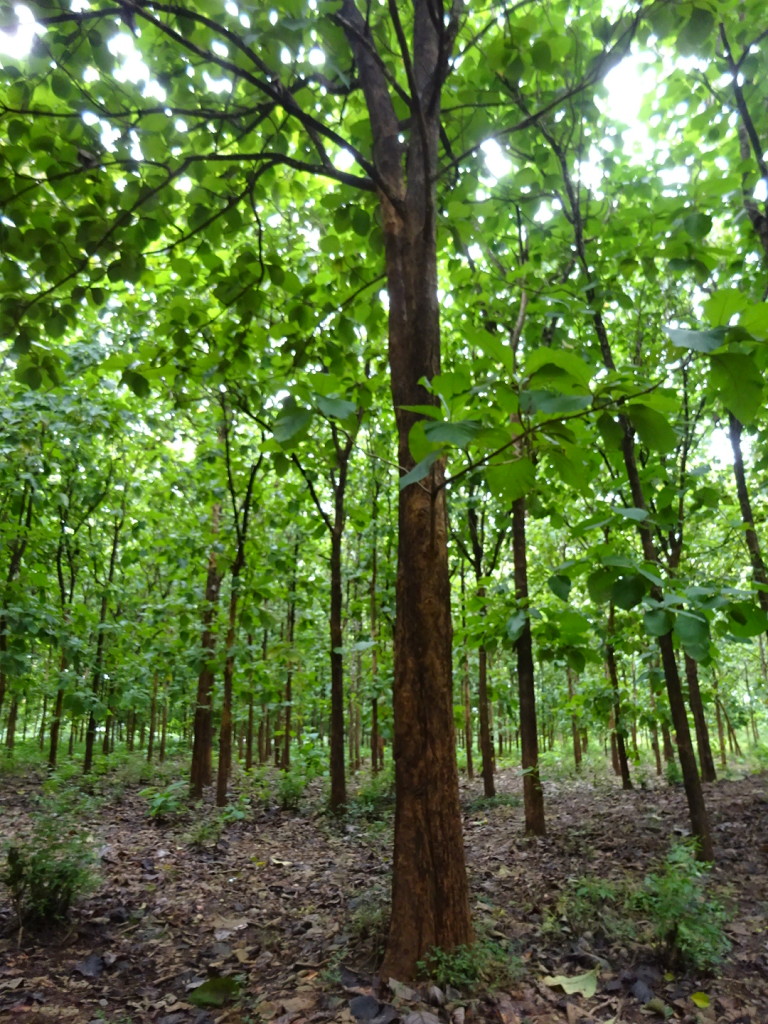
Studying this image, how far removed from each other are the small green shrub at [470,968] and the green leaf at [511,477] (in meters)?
2.23

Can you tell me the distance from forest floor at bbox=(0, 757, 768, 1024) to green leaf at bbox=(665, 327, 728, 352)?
2732 mm

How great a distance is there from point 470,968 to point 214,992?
134 centimetres

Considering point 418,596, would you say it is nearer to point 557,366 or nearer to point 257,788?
point 557,366

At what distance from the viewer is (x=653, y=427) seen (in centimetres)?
155

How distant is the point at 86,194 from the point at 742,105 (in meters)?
4.47

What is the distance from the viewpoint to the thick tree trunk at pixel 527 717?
608 cm

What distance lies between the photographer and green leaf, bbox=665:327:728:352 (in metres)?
1.29

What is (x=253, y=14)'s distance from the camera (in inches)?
108

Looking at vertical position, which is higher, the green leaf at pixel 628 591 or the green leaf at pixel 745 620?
the green leaf at pixel 628 591

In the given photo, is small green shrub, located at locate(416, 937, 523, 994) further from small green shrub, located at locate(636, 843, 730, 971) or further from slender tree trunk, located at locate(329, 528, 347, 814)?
slender tree trunk, located at locate(329, 528, 347, 814)

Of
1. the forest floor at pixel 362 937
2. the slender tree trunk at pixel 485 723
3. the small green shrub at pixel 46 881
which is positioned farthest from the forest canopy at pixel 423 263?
the slender tree trunk at pixel 485 723

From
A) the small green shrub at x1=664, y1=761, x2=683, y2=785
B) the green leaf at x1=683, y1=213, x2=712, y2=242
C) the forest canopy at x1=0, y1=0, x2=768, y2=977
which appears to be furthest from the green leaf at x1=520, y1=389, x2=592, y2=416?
the small green shrub at x1=664, y1=761, x2=683, y2=785

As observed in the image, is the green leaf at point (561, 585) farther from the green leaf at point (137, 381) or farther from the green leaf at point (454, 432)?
the green leaf at point (137, 381)

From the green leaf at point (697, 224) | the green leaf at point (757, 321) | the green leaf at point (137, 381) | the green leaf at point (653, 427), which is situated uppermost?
the green leaf at point (697, 224)
